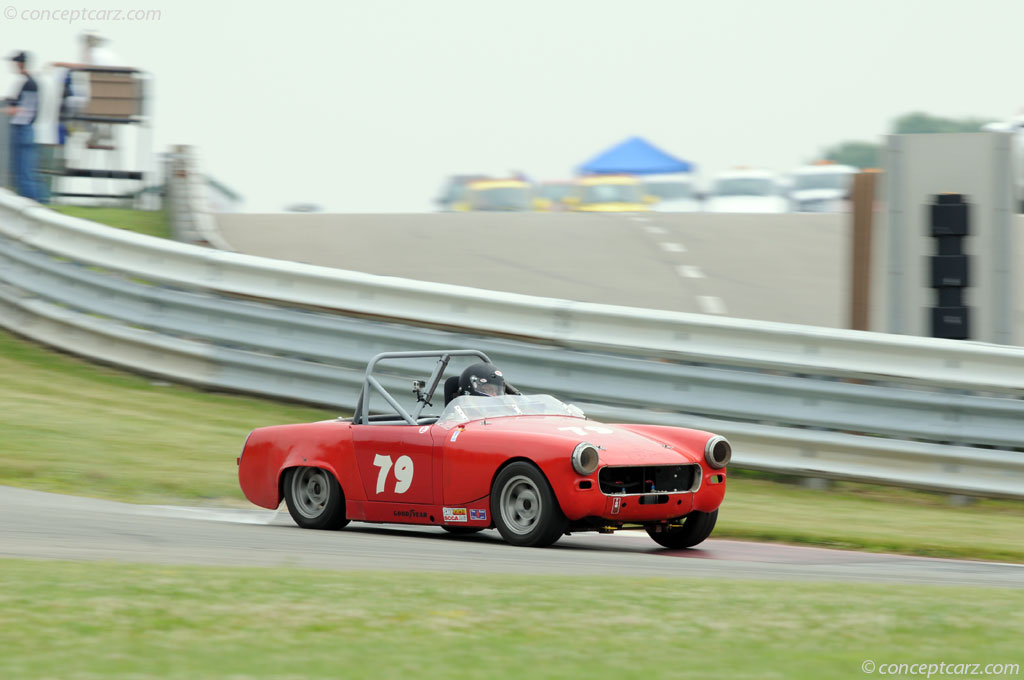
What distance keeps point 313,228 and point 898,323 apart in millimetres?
9078

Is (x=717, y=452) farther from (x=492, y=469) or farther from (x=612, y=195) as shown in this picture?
(x=612, y=195)

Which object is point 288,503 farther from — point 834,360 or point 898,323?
point 898,323

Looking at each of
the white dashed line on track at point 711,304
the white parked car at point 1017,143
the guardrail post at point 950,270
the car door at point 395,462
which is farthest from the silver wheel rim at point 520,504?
the white dashed line on track at point 711,304

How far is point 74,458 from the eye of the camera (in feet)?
32.2

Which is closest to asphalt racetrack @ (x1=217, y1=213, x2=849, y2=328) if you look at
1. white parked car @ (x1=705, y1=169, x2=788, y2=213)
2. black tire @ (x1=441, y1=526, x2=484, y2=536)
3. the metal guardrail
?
the metal guardrail

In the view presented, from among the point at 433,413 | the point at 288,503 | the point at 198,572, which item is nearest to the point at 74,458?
the point at 288,503

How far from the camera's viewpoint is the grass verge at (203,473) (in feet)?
28.1

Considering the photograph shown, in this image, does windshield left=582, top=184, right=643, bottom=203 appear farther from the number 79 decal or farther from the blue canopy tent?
the number 79 decal

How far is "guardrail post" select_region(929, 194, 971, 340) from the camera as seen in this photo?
37.2 feet

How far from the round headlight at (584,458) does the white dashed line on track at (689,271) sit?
29.4 feet

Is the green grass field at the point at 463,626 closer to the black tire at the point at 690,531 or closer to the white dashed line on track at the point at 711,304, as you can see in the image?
the black tire at the point at 690,531

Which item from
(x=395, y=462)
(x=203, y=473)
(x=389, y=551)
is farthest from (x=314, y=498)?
(x=389, y=551)

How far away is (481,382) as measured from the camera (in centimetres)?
862

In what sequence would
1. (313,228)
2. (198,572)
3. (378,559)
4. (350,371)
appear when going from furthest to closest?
(313,228) < (350,371) < (378,559) < (198,572)
